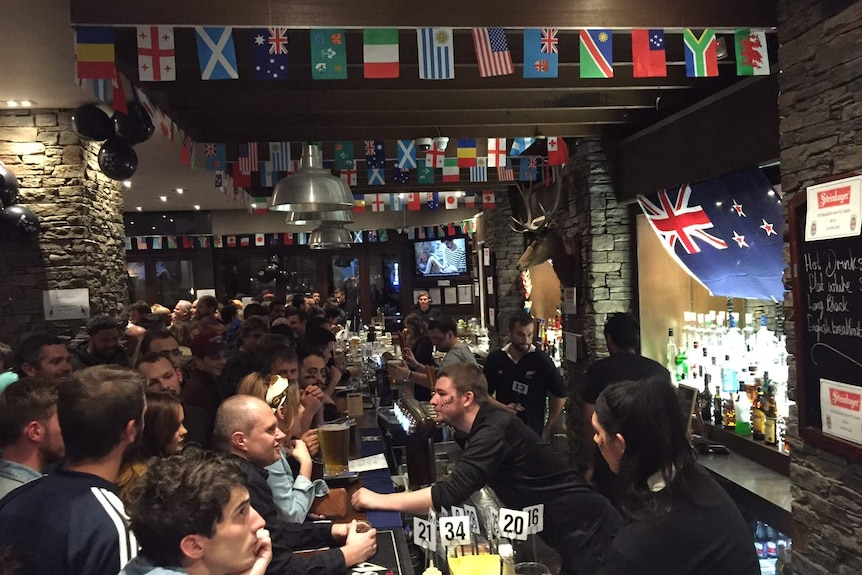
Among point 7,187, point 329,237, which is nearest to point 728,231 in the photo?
point 329,237

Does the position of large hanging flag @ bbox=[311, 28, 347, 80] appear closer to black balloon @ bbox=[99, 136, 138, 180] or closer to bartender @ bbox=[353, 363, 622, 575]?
bartender @ bbox=[353, 363, 622, 575]

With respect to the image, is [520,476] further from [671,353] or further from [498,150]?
[498,150]

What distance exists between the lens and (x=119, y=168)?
5191 mm

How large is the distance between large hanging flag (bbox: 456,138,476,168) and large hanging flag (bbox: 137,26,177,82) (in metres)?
3.91

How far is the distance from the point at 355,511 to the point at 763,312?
401cm

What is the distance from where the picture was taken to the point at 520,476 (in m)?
2.85

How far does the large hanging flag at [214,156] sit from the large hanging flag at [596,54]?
3.90 meters

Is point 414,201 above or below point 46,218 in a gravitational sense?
above

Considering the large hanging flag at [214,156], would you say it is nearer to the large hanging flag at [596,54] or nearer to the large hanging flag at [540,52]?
the large hanging flag at [540,52]

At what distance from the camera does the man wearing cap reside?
3.94 meters

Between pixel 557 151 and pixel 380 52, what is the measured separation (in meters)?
3.41

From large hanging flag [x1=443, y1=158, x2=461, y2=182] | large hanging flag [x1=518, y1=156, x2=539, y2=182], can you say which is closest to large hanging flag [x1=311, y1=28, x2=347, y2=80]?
large hanging flag [x1=443, y1=158, x2=461, y2=182]

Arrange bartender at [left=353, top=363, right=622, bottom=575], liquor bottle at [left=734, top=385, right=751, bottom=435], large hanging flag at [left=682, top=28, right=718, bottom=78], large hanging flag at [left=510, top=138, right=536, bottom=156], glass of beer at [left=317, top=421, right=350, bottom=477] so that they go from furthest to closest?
large hanging flag at [left=510, top=138, right=536, bottom=156], liquor bottle at [left=734, top=385, right=751, bottom=435], large hanging flag at [left=682, top=28, right=718, bottom=78], glass of beer at [left=317, top=421, right=350, bottom=477], bartender at [left=353, top=363, right=622, bottom=575]

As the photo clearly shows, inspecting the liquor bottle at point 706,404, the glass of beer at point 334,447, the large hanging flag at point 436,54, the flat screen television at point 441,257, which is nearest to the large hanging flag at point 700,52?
the large hanging flag at point 436,54
